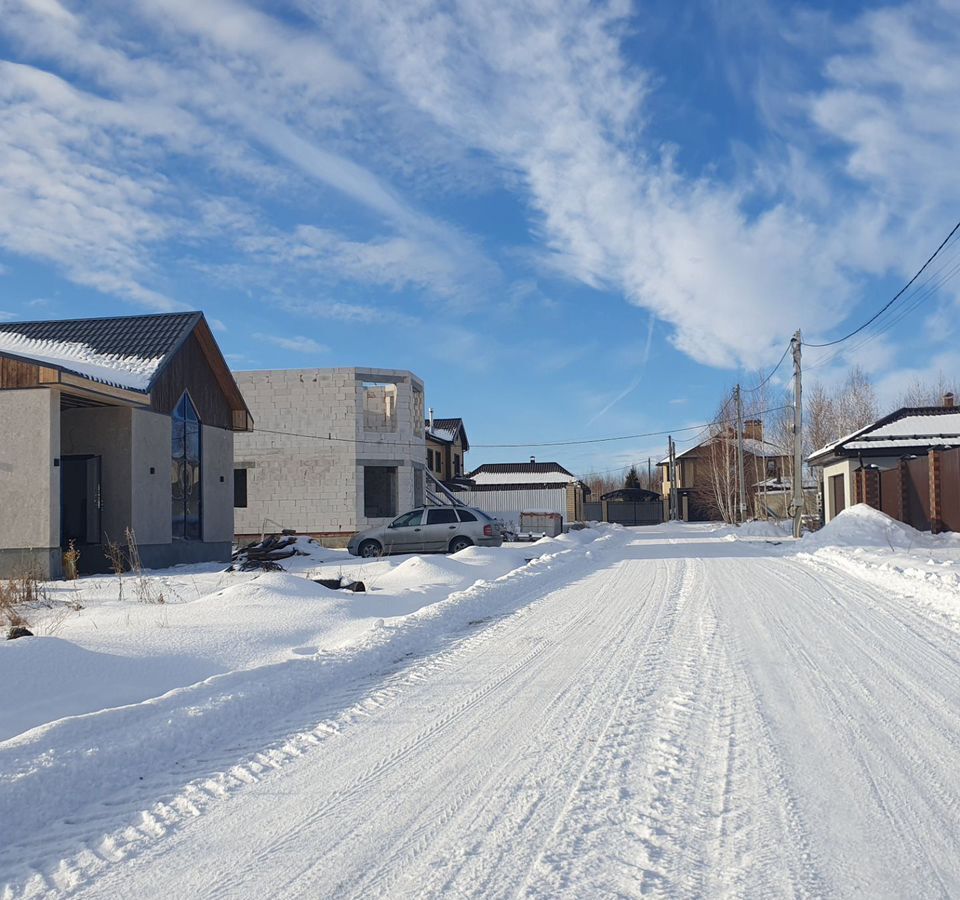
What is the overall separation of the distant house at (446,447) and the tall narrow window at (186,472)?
2999cm

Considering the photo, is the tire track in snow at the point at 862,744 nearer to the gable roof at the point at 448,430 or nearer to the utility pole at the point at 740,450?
the utility pole at the point at 740,450

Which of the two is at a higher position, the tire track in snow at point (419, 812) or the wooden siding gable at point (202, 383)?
the wooden siding gable at point (202, 383)

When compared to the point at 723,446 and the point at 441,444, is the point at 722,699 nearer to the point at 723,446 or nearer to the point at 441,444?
the point at 441,444

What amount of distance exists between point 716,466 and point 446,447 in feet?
63.7

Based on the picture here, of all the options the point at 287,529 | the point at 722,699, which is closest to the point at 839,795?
the point at 722,699

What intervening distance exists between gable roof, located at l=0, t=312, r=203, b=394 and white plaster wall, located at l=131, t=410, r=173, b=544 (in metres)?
1.18

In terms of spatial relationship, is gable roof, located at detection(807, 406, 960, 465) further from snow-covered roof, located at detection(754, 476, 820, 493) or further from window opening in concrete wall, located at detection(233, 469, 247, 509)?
window opening in concrete wall, located at detection(233, 469, 247, 509)

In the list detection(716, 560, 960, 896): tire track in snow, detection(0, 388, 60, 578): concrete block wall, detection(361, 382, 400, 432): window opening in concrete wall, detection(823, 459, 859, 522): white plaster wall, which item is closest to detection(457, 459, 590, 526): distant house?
detection(361, 382, 400, 432): window opening in concrete wall

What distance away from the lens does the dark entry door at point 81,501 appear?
20.6m

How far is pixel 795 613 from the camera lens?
11414 millimetres

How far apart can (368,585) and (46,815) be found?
35.0 feet

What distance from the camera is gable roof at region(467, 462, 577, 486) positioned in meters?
80.0

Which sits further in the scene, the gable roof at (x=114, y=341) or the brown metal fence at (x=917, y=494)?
the brown metal fence at (x=917, y=494)

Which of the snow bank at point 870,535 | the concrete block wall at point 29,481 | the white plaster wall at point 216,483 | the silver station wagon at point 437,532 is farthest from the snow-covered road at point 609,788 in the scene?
the white plaster wall at point 216,483
